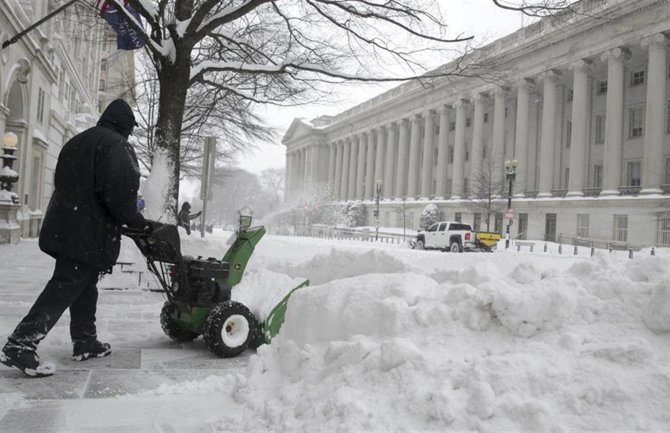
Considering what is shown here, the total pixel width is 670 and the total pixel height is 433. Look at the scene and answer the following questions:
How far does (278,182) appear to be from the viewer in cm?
13850

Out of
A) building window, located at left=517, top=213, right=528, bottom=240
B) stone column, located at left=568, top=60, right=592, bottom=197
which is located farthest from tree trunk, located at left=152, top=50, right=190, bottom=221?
building window, located at left=517, top=213, right=528, bottom=240

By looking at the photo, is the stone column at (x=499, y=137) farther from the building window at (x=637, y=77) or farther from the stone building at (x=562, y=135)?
the building window at (x=637, y=77)

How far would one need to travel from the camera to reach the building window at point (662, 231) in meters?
32.0

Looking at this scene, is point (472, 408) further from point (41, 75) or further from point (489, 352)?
point (41, 75)

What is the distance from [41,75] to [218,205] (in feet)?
309

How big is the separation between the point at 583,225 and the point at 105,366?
38.0 meters

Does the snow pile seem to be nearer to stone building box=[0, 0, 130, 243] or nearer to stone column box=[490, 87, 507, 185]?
stone building box=[0, 0, 130, 243]

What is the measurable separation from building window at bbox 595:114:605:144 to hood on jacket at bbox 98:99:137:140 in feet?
143

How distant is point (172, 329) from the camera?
561cm

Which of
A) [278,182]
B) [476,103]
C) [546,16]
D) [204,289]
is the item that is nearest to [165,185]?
[204,289]

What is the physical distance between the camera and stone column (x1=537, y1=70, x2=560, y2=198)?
41844 mm

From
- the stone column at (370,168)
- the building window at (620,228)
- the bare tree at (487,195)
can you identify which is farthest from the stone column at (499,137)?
the stone column at (370,168)

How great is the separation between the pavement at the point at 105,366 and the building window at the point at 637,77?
4142 centimetres

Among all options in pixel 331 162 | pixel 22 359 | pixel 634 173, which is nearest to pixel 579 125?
pixel 634 173
